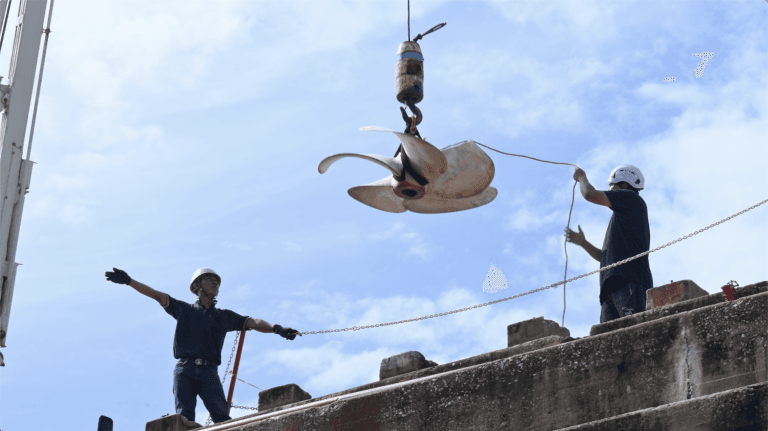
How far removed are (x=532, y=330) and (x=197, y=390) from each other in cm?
368

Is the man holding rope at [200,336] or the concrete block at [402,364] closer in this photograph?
the concrete block at [402,364]

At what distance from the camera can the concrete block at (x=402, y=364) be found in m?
6.92

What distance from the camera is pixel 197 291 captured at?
31.0 ft

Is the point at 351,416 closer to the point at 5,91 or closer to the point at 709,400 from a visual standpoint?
the point at 709,400

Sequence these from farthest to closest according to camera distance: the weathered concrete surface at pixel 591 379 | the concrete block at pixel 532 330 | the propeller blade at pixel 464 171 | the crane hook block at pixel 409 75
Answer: the crane hook block at pixel 409 75, the propeller blade at pixel 464 171, the concrete block at pixel 532 330, the weathered concrete surface at pixel 591 379

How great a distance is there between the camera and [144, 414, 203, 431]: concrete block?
→ 25.7 ft

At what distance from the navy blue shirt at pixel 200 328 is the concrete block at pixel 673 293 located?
4.29m

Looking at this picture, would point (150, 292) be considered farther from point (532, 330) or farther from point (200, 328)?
point (532, 330)

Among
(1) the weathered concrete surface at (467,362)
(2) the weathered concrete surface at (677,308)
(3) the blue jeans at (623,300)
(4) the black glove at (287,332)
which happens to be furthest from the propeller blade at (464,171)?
(2) the weathered concrete surface at (677,308)

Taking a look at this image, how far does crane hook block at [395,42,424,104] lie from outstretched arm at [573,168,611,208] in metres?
1.58

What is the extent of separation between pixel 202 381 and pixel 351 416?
2836 millimetres

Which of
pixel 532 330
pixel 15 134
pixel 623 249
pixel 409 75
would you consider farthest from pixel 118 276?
pixel 623 249

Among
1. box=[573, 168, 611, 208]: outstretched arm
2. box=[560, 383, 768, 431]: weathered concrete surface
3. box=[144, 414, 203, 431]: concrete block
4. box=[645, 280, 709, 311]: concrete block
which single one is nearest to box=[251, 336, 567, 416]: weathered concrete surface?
box=[645, 280, 709, 311]: concrete block

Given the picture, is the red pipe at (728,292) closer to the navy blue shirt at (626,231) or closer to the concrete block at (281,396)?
the navy blue shirt at (626,231)
